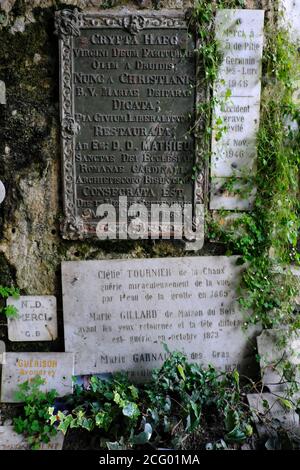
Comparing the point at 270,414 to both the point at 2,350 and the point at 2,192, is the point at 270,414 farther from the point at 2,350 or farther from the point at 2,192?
the point at 2,192

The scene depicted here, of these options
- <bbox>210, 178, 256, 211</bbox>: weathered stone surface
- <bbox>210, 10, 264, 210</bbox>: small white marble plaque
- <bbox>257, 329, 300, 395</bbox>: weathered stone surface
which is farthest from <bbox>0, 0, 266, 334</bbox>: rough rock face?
<bbox>257, 329, 300, 395</bbox>: weathered stone surface

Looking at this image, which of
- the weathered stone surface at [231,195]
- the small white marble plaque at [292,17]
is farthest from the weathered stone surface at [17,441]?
the small white marble plaque at [292,17]

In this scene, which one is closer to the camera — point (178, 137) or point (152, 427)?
point (152, 427)

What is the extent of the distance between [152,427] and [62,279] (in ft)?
4.49

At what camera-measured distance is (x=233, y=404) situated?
307 cm

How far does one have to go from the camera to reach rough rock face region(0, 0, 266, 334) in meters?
3.14

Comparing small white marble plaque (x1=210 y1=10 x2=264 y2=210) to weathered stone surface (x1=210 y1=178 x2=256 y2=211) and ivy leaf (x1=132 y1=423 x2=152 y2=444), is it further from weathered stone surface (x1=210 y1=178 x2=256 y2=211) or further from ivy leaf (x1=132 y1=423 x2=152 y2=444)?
ivy leaf (x1=132 y1=423 x2=152 y2=444)

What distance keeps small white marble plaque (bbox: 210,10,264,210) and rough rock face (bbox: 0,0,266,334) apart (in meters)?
0.27

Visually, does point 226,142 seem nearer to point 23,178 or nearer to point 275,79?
point 275,79

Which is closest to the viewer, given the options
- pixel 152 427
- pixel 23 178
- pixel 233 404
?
pixel 152 427

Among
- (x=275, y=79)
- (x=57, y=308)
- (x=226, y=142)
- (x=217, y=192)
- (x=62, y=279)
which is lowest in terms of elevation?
(x=57, y=308)

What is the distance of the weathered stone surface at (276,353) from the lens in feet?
11.1

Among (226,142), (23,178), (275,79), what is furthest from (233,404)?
(275,79)

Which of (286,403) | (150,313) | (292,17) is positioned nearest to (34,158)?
(150,313)
